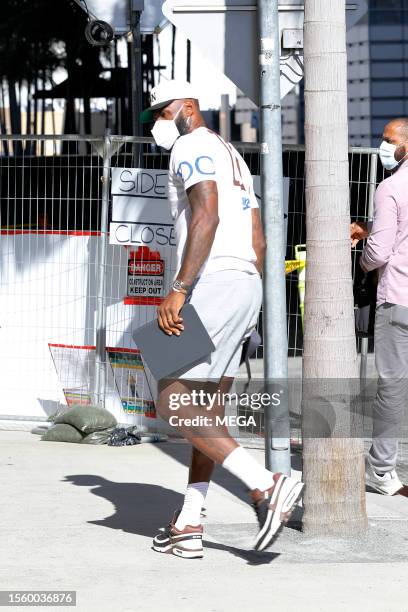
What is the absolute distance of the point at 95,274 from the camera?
30.7ft

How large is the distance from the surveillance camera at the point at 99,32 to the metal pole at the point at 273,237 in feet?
12.0

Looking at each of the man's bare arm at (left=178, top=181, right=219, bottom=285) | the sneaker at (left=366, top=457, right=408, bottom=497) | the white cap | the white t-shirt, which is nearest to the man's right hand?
the sneaker at (left=366, top=457, right=408, bottom=497)

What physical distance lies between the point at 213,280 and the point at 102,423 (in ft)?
11.9

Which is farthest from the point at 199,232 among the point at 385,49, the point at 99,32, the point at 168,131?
the point at 385,49

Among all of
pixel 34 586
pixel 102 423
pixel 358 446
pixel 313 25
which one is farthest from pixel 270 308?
pixel 102 423

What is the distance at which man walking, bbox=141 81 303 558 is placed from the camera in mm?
5207

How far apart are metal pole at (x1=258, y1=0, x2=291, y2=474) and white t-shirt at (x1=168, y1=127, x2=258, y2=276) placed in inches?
30.7

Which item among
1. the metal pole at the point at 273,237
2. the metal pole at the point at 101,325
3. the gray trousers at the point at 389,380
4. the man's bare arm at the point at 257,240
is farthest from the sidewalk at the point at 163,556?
the metal pole at the point at 101,325

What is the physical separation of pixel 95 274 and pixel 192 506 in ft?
13.3

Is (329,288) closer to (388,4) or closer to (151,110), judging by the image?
(151,110)

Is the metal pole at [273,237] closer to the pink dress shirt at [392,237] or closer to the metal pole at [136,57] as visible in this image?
the pink dress shirt at [392,237]

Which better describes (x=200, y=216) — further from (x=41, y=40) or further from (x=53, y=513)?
(x=41, y=40)

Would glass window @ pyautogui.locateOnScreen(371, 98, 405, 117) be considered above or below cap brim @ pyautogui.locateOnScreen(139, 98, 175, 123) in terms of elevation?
above

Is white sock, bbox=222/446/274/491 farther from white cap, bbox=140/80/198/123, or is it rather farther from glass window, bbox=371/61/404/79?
glass window, bbox=371/61/404/79
